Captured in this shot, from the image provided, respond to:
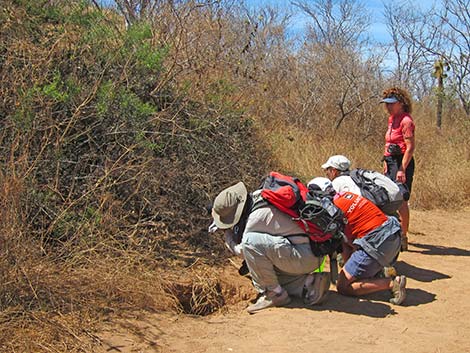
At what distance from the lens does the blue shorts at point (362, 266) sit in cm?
490

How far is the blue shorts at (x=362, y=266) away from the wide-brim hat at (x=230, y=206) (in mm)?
1004

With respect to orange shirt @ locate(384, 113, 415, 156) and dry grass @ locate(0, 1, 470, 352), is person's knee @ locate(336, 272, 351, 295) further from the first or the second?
orange shirt @ locate(384, 113, 415, 156)

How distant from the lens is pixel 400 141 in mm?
6391

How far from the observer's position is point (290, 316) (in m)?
4.59

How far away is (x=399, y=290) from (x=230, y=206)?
150cm

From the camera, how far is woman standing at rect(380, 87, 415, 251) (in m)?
6.26

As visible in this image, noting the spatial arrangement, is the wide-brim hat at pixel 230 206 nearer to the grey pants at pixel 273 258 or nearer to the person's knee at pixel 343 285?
the grey pants at pixel 273 258

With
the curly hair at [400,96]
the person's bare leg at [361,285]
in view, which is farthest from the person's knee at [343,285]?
the curly hair at [400,96]

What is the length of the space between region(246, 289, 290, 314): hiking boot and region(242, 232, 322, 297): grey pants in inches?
2.4

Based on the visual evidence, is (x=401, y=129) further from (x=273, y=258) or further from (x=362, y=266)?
(x=273, y=258)

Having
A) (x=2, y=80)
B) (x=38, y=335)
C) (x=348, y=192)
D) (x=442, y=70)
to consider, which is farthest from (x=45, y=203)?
(x=442, y=70)


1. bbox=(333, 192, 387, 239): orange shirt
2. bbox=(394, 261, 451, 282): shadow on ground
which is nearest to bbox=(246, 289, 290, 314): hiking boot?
bbox=(333, 192, 387, 239): orange shirt

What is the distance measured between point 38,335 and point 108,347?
45 cm

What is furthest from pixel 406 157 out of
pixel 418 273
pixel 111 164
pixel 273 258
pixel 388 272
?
pixel 111 164
